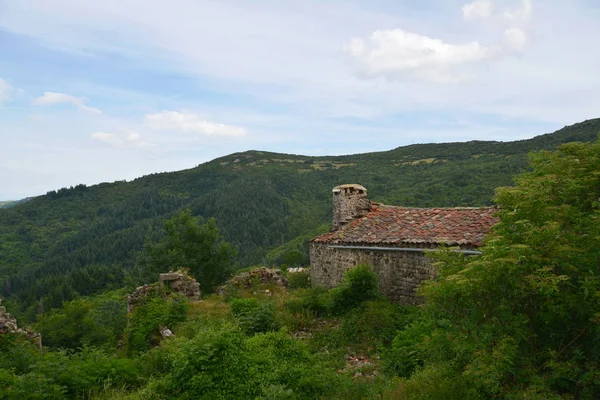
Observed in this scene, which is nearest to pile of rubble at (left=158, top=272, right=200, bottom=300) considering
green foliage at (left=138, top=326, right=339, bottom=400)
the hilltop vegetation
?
the hilltop vegetation

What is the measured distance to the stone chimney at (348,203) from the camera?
1638 cm

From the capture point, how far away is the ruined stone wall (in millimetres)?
11945

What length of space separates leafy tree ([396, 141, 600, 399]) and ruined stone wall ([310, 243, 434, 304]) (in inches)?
225

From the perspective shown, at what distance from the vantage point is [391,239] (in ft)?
42.2

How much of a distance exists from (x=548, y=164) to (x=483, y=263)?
339 centimetres

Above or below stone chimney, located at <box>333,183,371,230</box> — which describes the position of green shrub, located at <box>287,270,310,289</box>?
below

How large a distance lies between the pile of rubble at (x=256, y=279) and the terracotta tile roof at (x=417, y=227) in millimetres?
4023

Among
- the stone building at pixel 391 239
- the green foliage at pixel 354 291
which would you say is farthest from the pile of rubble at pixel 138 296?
the green foliage at pixel 354 291

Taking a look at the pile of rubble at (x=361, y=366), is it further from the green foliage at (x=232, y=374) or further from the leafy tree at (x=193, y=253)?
the leafy tree at (x=193, y=253)

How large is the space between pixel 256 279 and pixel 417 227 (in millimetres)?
7974

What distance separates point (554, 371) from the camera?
194 inches

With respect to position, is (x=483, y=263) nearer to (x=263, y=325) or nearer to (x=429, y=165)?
(x=263, y=325)

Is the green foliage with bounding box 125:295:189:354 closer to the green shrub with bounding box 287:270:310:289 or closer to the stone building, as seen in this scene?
the stone building

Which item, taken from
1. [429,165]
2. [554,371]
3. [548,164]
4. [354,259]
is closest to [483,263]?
[554,371]
